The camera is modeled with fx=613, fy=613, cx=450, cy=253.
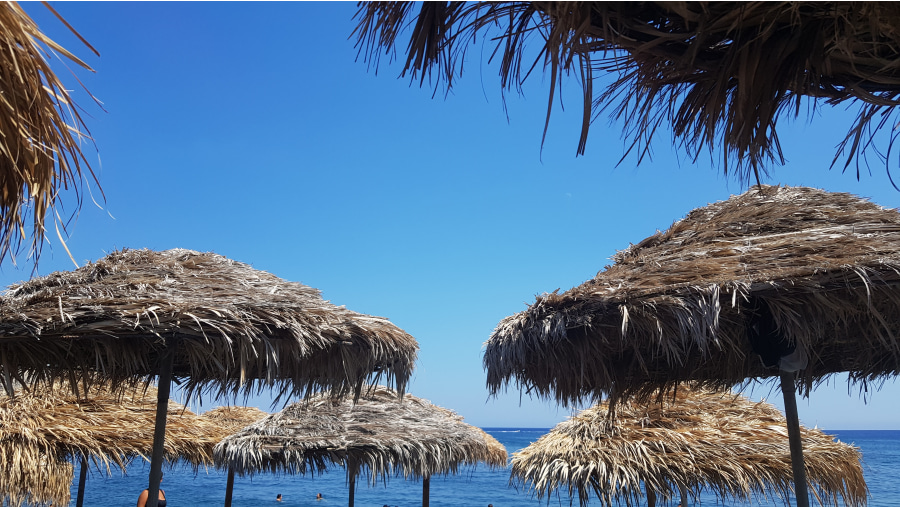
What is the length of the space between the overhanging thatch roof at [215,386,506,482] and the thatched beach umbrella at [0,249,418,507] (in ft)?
7.63

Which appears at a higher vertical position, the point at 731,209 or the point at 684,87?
the point at 731,209

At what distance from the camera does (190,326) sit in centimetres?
328

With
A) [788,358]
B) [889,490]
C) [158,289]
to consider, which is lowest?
[889,490]

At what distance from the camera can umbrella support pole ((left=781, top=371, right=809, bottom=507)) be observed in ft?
11.1

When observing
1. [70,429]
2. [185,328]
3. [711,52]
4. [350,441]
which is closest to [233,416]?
[70,429]

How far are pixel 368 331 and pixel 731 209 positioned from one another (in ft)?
8.48

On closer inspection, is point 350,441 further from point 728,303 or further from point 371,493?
point 371,493

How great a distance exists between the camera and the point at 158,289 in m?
3.64

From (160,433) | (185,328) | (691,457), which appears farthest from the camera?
(691,457)

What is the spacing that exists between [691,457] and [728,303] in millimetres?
2475

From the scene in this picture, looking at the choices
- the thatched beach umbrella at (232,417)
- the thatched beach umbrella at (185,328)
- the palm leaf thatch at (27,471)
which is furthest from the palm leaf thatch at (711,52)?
the thatched beach umbrella at (232,417)

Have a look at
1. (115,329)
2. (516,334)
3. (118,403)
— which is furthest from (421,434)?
(115,329)

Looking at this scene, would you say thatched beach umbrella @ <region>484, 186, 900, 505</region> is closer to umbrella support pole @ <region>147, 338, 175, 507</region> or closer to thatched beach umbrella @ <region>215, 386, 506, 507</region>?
umbrella support pole @ <region>147, 338, 175, 507</region>

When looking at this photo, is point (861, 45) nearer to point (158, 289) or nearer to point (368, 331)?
point (368, 331)
